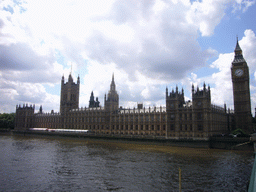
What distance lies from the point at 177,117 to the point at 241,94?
3047cm

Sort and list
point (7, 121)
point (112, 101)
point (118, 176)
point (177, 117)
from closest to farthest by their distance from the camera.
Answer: point (118, 176) < point (177, 117) < point (112, 101) < point (7, 121)

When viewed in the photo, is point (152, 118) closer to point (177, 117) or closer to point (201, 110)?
point (177, 117)

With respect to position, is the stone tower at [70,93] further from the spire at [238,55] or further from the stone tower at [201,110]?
the spire at [238,55]

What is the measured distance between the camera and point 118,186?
26.8 meters

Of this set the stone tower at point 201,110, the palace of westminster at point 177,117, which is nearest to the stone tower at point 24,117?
the palace of westminster at point 177,117

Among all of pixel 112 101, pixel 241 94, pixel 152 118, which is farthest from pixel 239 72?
pixel 112 101

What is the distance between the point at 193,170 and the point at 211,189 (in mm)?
8879

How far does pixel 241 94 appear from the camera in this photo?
87.1 metres

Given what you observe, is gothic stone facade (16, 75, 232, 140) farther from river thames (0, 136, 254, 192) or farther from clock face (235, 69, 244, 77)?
river thames (0, 136, 254, 192)

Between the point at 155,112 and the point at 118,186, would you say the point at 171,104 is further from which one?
the point at 118,186

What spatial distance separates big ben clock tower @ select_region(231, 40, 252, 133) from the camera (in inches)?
3344

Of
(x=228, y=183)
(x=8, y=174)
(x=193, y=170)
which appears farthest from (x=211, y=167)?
(x=8, y=174)

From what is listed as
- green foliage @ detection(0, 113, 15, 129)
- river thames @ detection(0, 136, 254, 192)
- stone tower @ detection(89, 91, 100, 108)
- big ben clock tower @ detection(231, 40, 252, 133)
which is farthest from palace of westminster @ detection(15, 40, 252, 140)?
green foliage @ detection(0, 113, 15, 129)

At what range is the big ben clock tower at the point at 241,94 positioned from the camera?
8494cm
